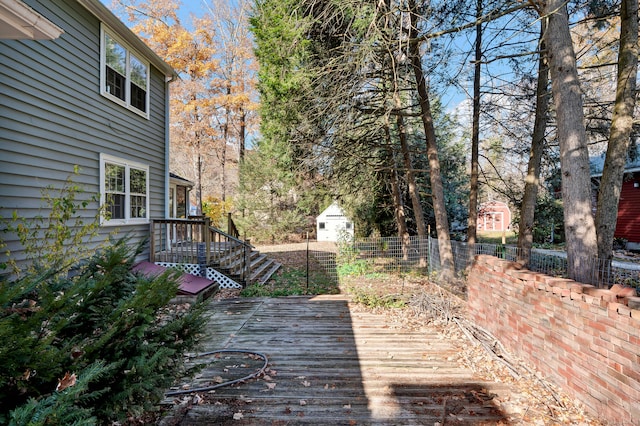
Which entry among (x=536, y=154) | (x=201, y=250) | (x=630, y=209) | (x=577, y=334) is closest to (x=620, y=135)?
(x=536, y=154)

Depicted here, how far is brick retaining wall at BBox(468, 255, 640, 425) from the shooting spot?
2.67 m

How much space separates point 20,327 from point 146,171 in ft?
25.8

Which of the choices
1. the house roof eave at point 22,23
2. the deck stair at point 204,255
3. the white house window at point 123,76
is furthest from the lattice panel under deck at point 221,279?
the house roof eave at point 22,23

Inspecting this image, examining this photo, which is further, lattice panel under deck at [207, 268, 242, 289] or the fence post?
the fence post

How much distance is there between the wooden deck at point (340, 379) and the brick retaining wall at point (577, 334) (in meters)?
0.65

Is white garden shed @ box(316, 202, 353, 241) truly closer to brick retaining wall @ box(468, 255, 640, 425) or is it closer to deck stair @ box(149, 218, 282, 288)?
deck stair @ box(149, 218, 282, 288)

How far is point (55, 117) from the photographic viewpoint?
577 cm

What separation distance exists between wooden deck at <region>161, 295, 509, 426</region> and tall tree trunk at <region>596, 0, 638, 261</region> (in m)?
3.03

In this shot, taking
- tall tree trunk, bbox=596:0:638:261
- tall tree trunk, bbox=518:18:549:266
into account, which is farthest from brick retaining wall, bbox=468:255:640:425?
tall tree trunk, bbox=518:18:549:266

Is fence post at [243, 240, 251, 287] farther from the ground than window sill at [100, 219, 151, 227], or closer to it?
closer to it

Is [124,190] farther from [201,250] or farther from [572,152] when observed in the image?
[572,152]

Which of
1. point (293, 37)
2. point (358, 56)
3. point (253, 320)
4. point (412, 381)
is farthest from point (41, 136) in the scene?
point (412, 381)

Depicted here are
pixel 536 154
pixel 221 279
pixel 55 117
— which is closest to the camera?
pixel 55 117

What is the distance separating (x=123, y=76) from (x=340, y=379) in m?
7.85
